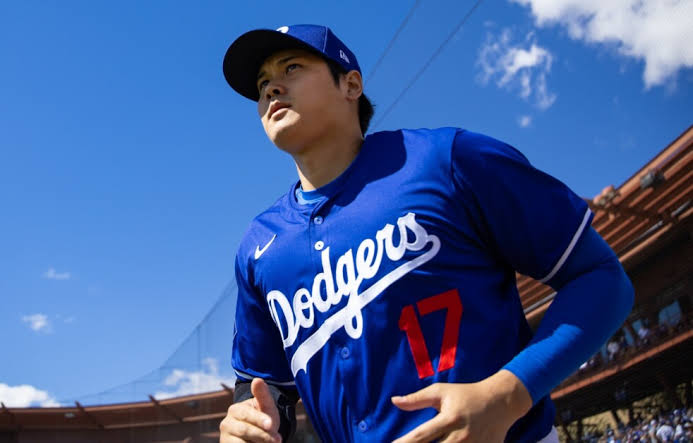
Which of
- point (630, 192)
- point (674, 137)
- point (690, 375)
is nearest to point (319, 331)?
point (674, 137)

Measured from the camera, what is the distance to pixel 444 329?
1063mm

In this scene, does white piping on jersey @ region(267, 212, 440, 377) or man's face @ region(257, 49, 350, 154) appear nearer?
white piping on jersey @ region(267, 212, 440, 377)

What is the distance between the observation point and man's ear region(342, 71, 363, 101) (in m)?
1.51

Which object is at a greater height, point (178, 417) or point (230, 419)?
point (178, 417)

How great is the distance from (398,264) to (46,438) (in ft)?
50.3

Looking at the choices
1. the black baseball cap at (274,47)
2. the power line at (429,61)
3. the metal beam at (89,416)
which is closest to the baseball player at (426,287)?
the black baseball cap at (274,47)

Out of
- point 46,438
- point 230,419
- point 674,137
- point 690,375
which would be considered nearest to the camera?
point 230,419

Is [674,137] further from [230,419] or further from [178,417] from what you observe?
[178,417]

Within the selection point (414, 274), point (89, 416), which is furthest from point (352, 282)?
point (89, 416)

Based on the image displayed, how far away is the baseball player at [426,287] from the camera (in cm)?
103

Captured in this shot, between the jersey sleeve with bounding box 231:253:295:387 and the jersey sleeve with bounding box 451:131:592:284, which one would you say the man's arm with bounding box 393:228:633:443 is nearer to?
the jersey sleeve with bounding box 451:131:592:284

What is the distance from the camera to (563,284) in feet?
3.59

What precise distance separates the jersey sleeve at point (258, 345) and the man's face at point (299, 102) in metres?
0.30

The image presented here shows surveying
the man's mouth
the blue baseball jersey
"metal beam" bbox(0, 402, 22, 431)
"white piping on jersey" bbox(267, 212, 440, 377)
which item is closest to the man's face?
the man's mouth
